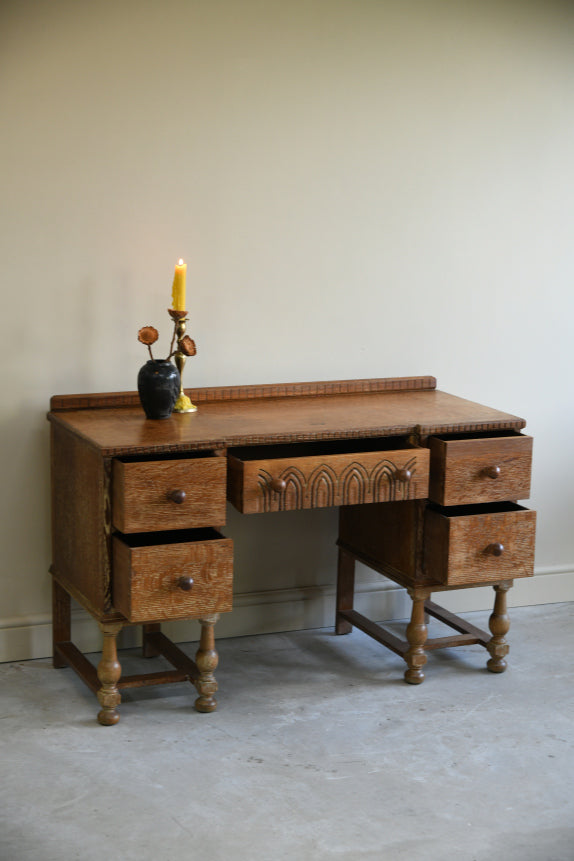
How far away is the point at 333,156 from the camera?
Result: 10.5 feet

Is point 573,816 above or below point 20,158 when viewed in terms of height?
below

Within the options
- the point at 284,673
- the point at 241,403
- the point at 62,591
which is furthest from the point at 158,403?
the point at 284,673

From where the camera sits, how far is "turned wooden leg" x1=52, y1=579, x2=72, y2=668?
3055mm

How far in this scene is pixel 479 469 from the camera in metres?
2.89

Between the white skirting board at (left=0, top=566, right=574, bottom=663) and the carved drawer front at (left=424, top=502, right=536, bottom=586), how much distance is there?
54 cm

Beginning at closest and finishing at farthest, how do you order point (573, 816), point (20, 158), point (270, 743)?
point (573, 816), point (270, 743), point (20, 158)

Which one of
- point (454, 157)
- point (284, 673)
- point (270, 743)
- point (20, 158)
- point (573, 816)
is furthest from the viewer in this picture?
point (454, 157)

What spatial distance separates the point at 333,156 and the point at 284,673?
4.77 feet

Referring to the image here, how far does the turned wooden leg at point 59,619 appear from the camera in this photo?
3.05m

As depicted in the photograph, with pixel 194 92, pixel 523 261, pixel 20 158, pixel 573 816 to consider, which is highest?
pixel 194 92

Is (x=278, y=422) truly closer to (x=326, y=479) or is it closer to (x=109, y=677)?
(x=326, y=479)

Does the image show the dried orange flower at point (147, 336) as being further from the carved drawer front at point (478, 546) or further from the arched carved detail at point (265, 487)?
the carved drawer front at point (478, 546)

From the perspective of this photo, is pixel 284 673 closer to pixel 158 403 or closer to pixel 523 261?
pixel 158 403

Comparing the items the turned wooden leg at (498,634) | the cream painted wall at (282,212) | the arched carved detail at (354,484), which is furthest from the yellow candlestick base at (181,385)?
the turned wooden leg at (498,634)
